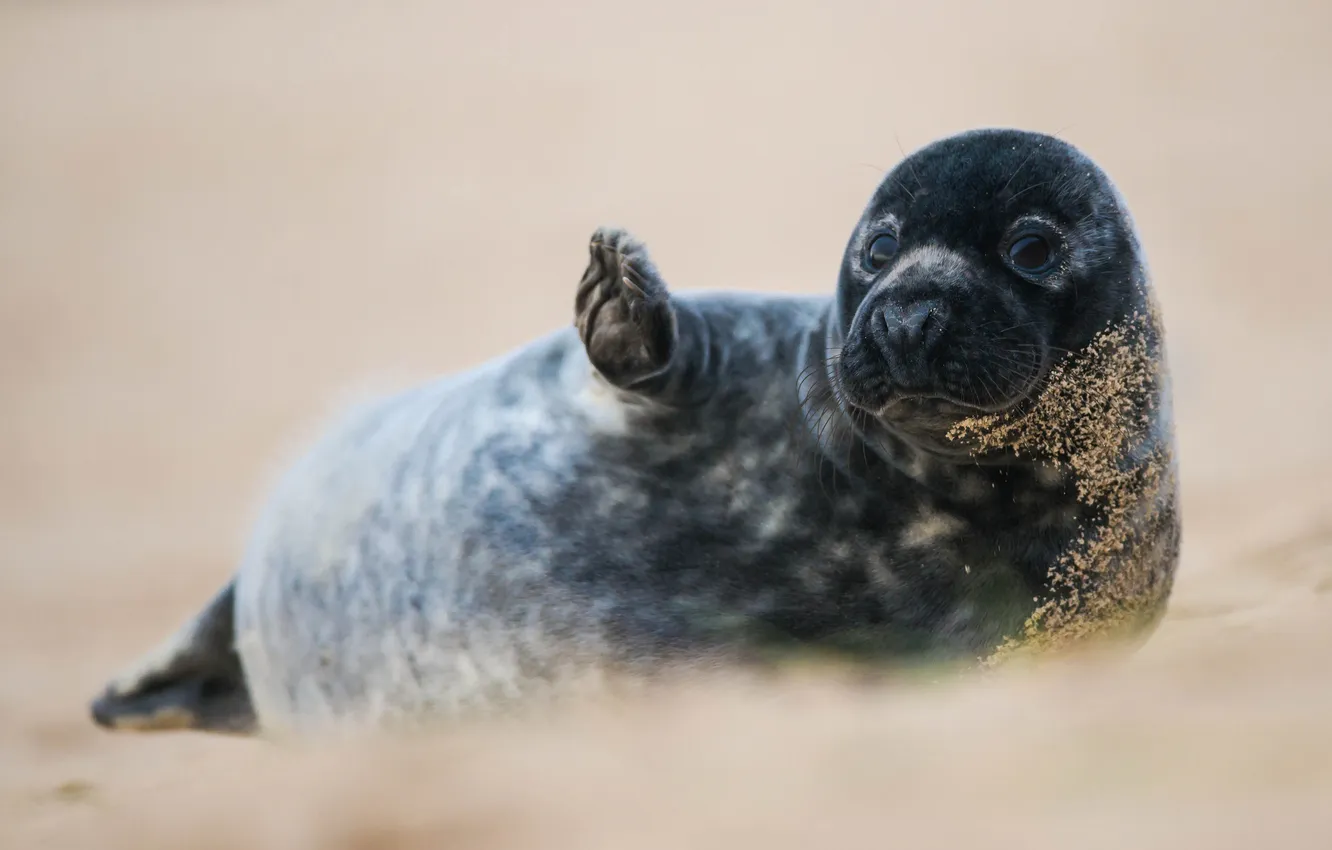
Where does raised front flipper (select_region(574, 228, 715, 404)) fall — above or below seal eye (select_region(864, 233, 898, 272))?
above

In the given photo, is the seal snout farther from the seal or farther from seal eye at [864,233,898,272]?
seal eye at [864,233,898,272]

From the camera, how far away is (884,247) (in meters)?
2.70

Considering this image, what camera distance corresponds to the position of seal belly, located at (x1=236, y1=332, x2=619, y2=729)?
2.96 meters

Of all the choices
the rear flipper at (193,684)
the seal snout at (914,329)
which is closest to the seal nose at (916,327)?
the seal snout at (914,329)

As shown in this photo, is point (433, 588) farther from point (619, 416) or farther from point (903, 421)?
point (903, 421)

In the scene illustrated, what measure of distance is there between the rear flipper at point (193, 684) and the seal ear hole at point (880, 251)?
6.00 ft

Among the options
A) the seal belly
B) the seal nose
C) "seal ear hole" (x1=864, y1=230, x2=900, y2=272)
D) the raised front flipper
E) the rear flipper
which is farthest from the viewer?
the rear flipper

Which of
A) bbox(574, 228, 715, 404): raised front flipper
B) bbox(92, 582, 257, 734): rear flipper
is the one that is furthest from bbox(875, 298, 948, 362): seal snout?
bbox(92, 582, 257, 734): rear flipper

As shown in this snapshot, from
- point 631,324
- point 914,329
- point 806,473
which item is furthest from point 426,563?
point 914,329

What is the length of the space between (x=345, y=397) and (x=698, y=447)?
47.8 inches

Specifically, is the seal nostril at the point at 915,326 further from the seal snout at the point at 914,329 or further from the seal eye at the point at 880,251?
the seal eye at the point at 880,251

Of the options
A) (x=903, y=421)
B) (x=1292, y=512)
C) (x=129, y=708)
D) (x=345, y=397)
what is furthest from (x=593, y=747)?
(x=1292, y=512)

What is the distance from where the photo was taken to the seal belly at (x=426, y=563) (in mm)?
2957

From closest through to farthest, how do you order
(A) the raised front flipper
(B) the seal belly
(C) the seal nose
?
(C) the seal nose, (A) the raised front flipper, (B) the seal belly
